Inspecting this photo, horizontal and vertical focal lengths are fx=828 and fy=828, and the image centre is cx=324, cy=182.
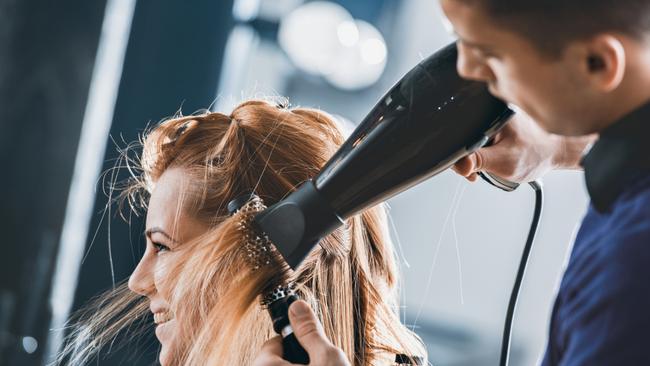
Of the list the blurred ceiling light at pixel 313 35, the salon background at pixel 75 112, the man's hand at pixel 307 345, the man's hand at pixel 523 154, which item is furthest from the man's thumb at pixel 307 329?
the blurred ceiling light at pixel 313 35

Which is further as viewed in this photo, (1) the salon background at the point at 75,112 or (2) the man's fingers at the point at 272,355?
(1) the salon background at the point at 75,112

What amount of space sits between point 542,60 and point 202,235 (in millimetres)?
587

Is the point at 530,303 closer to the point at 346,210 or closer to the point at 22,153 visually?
the point at 22,153

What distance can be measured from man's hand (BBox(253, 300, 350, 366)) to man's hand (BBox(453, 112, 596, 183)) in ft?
0.57

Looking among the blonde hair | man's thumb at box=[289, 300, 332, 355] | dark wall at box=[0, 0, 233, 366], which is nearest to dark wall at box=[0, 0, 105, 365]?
dark wall at box=[0, 0, 233, 366]

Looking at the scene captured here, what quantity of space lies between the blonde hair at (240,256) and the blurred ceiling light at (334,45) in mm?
1813

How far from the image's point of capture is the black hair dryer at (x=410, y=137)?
572 mm

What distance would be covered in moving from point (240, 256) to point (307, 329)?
20 cm

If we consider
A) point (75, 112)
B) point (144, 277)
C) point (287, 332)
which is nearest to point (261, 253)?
point (287, 332)

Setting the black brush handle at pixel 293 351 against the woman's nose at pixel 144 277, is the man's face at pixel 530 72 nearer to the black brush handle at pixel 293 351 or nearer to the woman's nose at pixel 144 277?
the black brush handle at pixel 293 351

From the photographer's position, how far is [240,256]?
802 millimetres

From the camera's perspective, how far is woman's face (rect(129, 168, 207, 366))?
92 cm

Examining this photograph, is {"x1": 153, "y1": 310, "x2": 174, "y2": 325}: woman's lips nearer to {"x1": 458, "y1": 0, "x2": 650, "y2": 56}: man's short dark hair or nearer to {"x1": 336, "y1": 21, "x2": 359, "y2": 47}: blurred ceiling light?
{"x1": 458, "y1": 0, "x2": 650, "y2": 56}: man's short dark hair

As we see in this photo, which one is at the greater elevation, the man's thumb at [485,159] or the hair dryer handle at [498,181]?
the man's thumb at [485,159]
